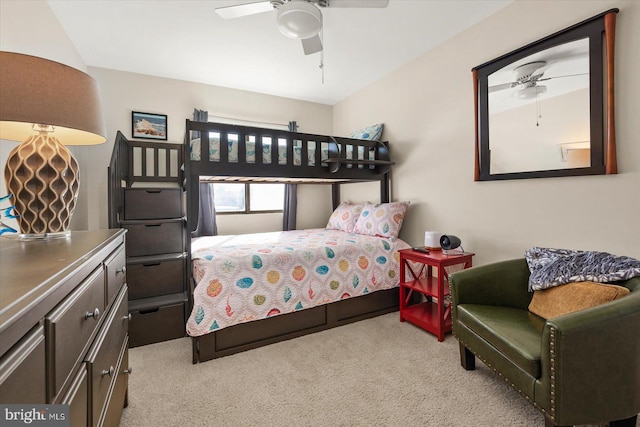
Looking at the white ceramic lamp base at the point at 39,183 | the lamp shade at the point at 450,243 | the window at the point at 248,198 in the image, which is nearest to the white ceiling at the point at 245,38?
the window at the point at 248,198

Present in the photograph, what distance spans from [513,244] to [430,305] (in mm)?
949

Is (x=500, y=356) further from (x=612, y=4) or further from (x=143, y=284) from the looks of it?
(x=143, y=284)

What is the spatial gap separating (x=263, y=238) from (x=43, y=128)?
2083 millimetres

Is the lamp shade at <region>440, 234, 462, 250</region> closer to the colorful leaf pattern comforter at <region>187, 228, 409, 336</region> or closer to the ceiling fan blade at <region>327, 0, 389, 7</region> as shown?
the colorful leaf pattern comforter at <region>187, 228, 409, 336</region>

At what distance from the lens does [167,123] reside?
11.6 feet

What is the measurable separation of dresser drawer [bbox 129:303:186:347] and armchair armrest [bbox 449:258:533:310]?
2.13 m

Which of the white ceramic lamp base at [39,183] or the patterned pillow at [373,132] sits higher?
the patterned pillow at [373,132]

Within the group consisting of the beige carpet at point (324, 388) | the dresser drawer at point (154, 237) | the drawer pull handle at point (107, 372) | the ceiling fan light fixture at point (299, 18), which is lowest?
the beige carpet at point (324, 388)

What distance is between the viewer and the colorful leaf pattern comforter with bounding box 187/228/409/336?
209 cm

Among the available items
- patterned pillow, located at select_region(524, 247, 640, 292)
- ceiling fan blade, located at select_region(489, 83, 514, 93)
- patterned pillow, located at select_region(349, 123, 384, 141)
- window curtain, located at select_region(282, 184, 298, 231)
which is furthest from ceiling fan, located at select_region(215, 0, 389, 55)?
window curtain, located at select_region(282, 184, 298, 231)

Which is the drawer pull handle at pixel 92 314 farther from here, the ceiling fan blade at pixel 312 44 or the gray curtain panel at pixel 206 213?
the gray curtain panel at pixel 206 213

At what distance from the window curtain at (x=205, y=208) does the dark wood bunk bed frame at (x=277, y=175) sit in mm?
1101

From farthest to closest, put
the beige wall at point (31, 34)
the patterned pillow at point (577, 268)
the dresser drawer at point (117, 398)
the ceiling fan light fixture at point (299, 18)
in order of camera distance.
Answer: the ceiling fan light fixture at point (299, 18), the beige wall at point (31, 34), the patterned pillow at point (577, 268), the dresser drawer at point (117, 398)

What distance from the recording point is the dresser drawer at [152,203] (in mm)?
2594
